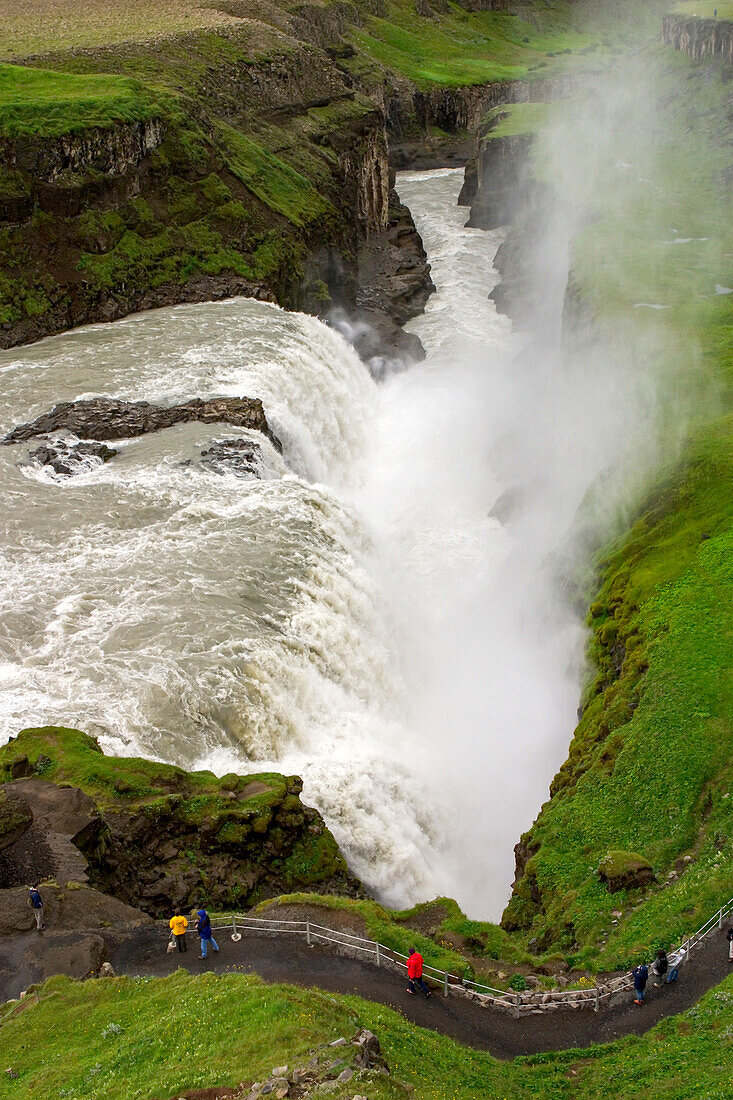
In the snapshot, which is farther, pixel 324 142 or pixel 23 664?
pixel 324 142

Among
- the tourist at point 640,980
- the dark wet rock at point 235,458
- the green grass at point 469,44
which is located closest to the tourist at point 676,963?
the tourist at point 640,980

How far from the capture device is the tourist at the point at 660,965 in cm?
1962

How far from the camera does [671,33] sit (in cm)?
13812

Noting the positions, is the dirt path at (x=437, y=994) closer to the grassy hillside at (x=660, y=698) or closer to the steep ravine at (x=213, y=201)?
the grassy hillside at (x=660, y=698)

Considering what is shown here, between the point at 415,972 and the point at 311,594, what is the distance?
18.3 meters

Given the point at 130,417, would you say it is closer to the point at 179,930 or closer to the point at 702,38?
the point at 179,930

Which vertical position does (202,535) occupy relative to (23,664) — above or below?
above

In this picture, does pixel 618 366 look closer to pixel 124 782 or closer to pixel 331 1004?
pixel 124 782

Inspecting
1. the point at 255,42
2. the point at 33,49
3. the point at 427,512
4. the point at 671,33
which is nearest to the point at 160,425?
the point at 427,512

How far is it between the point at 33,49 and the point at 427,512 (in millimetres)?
51707

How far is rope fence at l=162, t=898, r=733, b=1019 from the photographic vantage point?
19.5m

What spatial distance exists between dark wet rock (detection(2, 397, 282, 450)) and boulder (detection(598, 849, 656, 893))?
2794 centimetres

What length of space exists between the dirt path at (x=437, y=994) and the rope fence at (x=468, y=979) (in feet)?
0.55

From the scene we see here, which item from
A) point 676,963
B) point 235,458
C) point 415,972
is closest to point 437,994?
point 415,972
